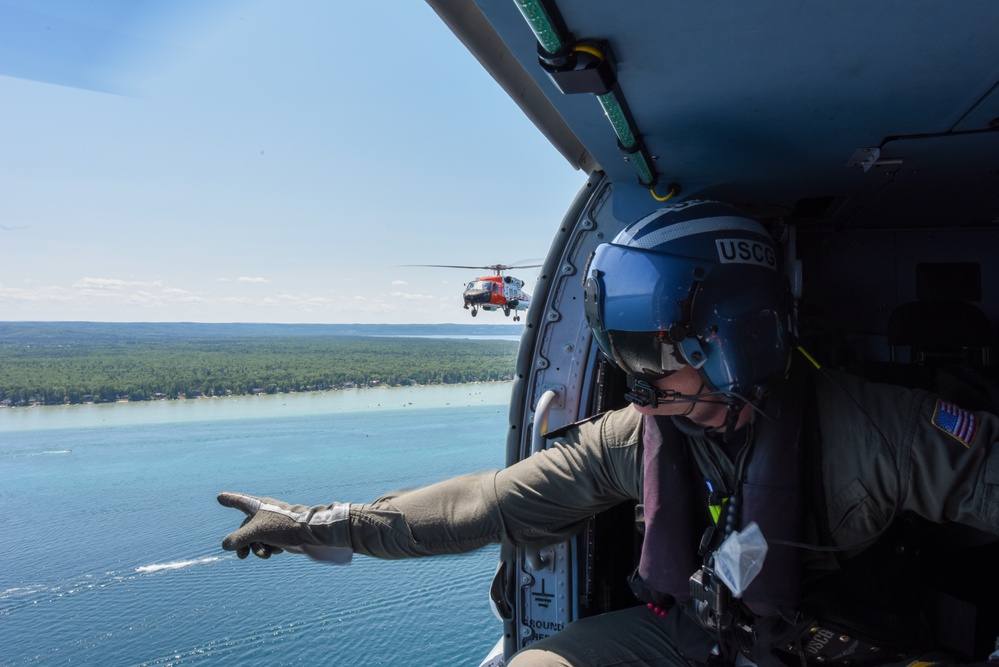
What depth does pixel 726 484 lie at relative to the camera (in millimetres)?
1712

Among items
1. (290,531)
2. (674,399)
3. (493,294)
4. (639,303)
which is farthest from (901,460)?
(493,294)

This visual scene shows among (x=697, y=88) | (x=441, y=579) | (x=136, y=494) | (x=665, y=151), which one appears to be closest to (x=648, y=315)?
(x=697, y=88)

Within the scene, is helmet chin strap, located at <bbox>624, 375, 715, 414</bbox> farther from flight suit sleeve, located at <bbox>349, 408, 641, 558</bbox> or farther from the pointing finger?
the pointing finger

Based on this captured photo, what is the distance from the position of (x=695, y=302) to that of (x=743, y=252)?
0.73ft

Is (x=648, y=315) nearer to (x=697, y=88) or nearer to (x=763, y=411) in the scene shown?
(x=763, y=411)

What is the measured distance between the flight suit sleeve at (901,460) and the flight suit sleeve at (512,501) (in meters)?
0.55

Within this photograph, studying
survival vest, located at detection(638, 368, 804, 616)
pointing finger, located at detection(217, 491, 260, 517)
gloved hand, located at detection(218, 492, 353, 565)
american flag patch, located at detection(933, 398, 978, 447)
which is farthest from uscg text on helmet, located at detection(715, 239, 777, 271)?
pointing finger, located at detection(217, 491, 260, 517)

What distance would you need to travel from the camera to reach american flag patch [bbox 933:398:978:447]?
4.46ft

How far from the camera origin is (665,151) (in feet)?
6.66

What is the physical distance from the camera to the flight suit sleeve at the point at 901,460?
1.34 meters

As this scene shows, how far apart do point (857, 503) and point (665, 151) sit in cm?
119

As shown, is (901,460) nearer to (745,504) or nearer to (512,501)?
(745,504)

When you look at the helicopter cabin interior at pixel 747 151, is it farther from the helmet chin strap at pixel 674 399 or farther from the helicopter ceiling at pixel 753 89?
the helmet chin strap at pixel 674 399

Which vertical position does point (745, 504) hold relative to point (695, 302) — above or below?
below
